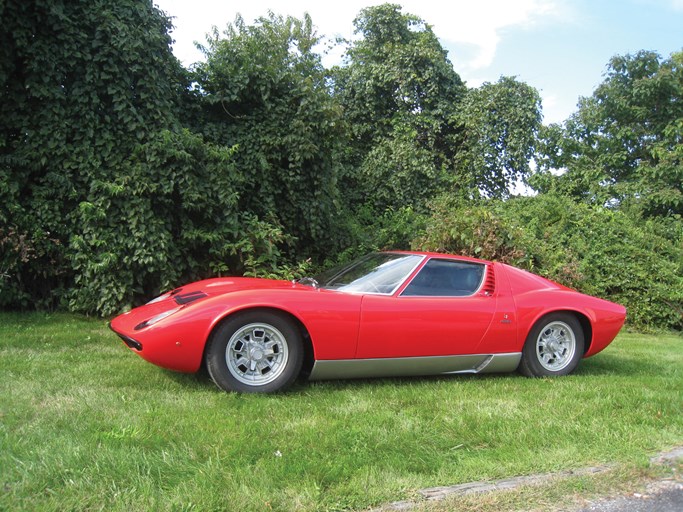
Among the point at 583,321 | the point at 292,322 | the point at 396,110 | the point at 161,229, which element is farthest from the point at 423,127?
the point at 292,322

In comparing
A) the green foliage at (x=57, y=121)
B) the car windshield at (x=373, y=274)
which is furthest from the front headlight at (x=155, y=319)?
the green foliage at (x=57, y=121)

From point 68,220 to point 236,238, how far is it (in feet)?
7.00

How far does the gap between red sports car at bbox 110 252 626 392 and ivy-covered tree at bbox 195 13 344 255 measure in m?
3.71

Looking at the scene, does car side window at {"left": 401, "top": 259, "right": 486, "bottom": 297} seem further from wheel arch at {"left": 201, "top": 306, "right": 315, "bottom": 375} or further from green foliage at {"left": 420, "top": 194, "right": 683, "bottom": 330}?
green foliage at {"left": 420, "top": 194, "right": 683, "bottom": 330}

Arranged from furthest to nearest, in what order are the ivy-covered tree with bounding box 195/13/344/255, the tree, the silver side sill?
the tree < the ivy-covered tree with bounding box 195/13/344/255 < the silver side sill

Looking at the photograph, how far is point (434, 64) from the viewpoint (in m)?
14.4

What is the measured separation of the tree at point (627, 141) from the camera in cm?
1423

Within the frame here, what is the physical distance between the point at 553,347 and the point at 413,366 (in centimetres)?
152

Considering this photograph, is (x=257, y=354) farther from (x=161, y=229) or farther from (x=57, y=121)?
(x=57, y=121)

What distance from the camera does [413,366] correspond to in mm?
4340

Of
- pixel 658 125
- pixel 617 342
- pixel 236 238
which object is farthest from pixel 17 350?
pixel 658 125

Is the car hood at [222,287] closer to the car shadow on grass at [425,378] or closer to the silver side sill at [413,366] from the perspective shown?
the car shadow on grass at [425,378]

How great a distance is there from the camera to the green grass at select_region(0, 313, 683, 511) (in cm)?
240

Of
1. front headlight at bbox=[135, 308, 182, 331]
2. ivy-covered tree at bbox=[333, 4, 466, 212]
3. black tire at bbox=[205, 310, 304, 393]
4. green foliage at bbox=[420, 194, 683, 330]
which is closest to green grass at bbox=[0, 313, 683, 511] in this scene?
black tire at bbox=[205, 310, 304, 393]
